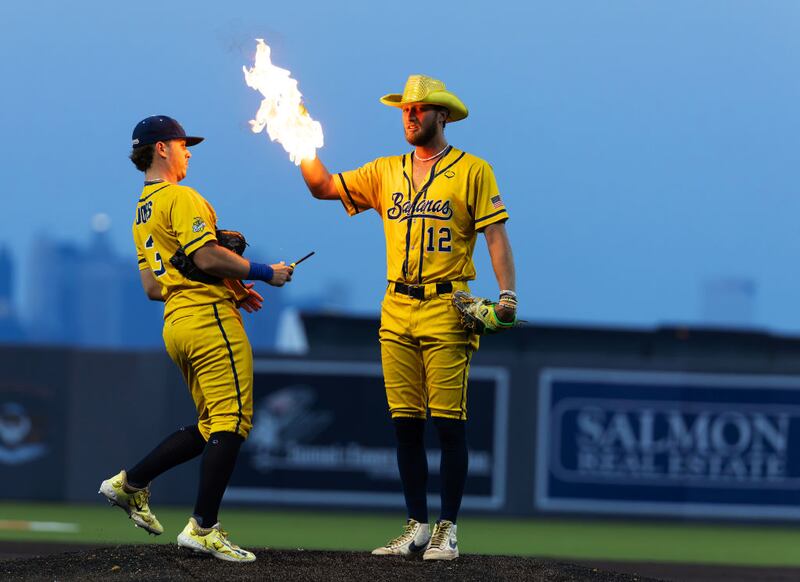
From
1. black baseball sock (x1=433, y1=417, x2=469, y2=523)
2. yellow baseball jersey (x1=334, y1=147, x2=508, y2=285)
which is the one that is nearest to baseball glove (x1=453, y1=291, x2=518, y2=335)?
yellow baseball jersey (x1=334, y1=147, x2=508, y2=285)

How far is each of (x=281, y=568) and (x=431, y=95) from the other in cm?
248

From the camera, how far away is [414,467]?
272 inches

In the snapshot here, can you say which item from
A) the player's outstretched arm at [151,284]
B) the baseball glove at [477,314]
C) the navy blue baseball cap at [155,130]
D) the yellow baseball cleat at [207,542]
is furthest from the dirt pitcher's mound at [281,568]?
the navy blue baseball cap at [155,130]

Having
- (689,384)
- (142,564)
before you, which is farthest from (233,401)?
(689,384)

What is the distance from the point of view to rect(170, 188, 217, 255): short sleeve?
6.35 meters

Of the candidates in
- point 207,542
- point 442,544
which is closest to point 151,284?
point 207,542

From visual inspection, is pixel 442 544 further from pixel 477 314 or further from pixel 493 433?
pixel 493 433

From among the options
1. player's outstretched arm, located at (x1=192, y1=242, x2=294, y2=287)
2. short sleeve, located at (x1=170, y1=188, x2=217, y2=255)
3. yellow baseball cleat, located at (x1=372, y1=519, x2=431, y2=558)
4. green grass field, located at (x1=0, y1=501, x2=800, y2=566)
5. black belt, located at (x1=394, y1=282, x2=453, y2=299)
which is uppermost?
short sleeve, located at (x1=170, y1=188, x2=217, y2=255)

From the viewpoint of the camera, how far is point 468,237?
681 cm

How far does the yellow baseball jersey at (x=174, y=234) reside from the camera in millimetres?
6371

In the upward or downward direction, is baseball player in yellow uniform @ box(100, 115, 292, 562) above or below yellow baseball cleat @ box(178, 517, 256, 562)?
above

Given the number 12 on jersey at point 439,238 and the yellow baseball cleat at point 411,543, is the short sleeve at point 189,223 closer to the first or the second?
the number 12 on jersey at point 439,238

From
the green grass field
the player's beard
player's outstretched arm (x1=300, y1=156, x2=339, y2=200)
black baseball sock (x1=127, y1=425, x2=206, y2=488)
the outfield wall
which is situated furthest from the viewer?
the outfield wall

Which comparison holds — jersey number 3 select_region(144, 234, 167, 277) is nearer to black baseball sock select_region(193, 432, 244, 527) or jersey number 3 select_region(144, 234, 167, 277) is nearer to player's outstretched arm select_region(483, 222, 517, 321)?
black baseball sock select_region(193, 432, 244, 527)
